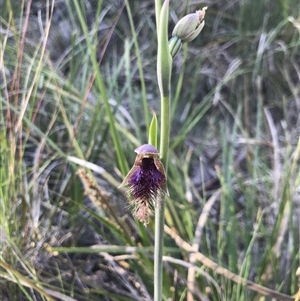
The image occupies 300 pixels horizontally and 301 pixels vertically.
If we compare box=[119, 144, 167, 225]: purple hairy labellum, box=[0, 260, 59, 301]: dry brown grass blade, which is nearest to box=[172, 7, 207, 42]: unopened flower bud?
box=[119, 144, 167, 225]: purple hairy labellum

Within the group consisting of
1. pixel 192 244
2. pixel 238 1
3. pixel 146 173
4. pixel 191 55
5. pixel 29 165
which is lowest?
pixel 192 244

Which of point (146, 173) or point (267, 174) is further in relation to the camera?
point (267, 174)

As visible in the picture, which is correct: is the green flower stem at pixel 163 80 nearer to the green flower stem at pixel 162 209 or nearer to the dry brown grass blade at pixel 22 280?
the green flower stem at pixel 162 209

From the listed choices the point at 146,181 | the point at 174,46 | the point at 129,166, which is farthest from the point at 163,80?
the point at 129,166

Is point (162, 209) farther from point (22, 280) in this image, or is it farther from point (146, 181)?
point (22, 280)

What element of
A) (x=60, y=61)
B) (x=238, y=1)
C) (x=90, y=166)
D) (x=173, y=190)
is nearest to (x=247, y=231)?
(x=173, y=190)

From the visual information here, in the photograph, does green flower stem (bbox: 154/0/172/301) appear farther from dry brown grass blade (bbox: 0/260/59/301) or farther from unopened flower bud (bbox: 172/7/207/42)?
dry brown grass blade (bbox: 0/260/59/301)

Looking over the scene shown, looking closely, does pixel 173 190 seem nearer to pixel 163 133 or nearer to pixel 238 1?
pixel 163 133
